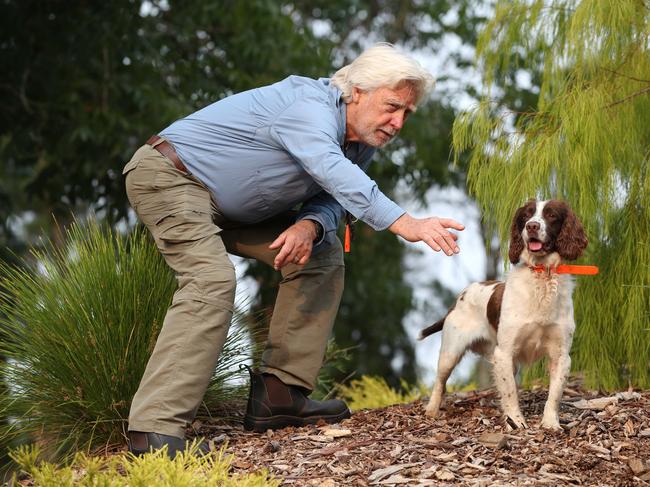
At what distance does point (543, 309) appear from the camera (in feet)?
16.7

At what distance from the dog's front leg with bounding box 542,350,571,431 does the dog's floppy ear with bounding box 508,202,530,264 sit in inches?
21.1

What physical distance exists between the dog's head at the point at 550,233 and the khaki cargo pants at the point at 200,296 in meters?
1.00

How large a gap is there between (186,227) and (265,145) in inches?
21.3

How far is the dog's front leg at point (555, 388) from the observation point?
4984 mm

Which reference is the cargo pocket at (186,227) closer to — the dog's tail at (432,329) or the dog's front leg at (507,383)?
the dog's front leg at (507,383)

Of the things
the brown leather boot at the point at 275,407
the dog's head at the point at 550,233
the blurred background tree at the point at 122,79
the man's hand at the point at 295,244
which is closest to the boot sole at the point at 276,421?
the brown leather boot at the point at 275,407

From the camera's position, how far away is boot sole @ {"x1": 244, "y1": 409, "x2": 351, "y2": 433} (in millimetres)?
5184

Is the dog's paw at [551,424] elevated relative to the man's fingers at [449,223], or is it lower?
lower

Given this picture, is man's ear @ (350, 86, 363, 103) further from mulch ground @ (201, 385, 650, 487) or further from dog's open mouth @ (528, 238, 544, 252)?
mulch ground @ (201, 385, 650, 487)

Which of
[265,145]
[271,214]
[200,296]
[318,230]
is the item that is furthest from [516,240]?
[200,296]

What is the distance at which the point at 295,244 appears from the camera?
480 cm

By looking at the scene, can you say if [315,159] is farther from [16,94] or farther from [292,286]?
[16,94]

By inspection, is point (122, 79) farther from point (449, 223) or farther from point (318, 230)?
point (449, 223)

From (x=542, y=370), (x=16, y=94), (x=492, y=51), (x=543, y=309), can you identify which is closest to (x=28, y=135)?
(x=16, y=94)
